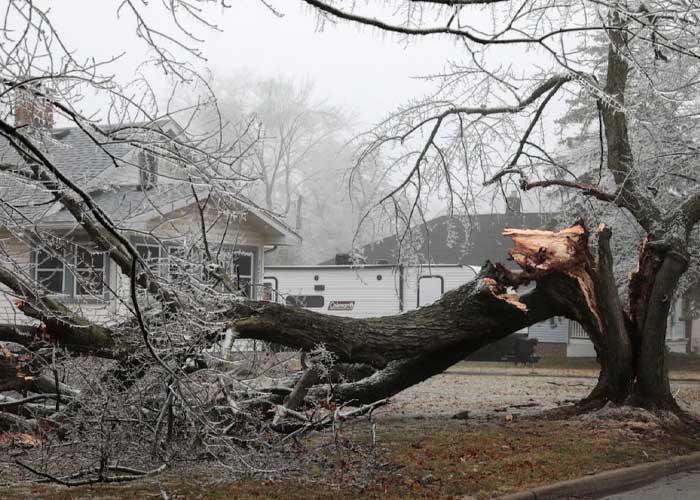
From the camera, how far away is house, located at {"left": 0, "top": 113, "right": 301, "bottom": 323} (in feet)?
21.8

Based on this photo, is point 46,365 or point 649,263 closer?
point 46,365

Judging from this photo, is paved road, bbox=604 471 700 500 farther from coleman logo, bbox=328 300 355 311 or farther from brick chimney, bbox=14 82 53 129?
coleman logo, bbox=328 300 355 311

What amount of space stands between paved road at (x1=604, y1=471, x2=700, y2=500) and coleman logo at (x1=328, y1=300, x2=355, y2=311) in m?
20.2

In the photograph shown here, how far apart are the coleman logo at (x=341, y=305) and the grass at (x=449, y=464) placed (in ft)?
57.1

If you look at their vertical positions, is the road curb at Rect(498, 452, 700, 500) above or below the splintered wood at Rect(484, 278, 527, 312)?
below

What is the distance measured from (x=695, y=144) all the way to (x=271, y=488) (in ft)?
29.7

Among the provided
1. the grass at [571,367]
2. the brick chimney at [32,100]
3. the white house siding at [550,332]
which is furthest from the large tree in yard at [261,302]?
the white house siding at [550,332]

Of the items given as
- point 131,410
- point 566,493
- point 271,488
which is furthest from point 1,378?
point 566,493

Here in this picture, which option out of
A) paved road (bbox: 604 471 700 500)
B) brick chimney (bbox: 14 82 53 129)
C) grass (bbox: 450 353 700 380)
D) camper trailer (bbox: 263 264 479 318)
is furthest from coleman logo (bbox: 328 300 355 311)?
brick chimney (bbox: 14 82 53 129)

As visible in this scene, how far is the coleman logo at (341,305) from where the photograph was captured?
2920 cm

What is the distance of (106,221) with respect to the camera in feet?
15.6

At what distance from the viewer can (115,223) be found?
6281mm

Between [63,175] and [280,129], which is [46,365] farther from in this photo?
[280,129]

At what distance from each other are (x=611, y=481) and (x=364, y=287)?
21.1 meters
